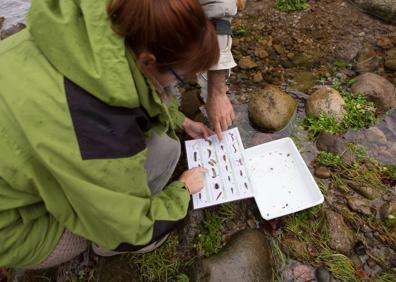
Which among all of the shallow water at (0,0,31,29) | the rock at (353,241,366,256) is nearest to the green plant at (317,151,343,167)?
the rock at (353,241,366,256)

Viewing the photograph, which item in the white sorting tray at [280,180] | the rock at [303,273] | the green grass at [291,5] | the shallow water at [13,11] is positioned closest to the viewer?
the rock at [303,273]

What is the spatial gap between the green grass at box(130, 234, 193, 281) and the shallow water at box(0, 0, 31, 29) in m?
4.17

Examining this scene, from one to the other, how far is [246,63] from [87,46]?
7.80ft

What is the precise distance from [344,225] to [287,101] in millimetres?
1127

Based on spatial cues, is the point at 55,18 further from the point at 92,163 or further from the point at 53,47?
the point at 92,163

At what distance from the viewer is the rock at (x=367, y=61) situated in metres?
3.26

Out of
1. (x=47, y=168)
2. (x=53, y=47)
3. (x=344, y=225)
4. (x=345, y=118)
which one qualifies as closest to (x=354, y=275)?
(x=344, y=225)

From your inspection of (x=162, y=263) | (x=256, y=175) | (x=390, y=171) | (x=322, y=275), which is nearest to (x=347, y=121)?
(x=390, y=171)

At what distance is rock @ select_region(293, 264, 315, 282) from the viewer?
7.13ft

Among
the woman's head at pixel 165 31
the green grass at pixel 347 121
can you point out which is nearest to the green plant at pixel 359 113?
the green grass at pixel 347 121

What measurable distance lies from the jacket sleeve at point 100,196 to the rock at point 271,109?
148cm

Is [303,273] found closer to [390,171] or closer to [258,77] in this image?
[390,171]

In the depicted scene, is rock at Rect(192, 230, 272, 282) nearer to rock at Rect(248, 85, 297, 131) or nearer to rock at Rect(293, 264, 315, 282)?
rock at Rect(293, 264, 315, 282)

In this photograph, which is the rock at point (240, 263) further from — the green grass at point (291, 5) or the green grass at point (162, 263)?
the green grass at point (291, 5)
